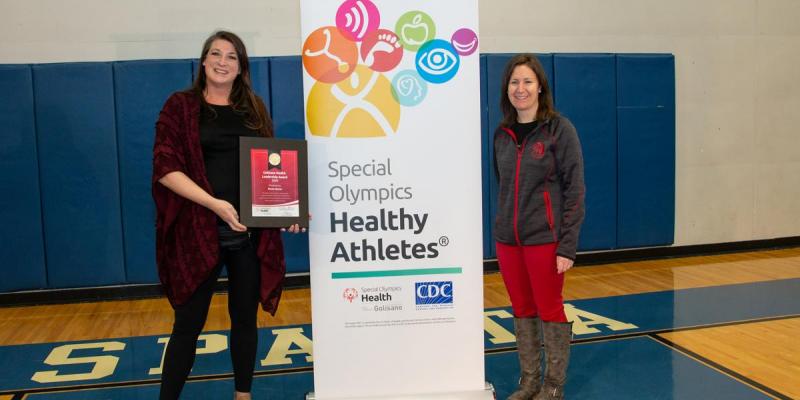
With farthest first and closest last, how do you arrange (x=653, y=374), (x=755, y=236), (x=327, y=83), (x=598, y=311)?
(x=755, y=236) → (x=598, y=311) → (x=653, y=374) → (x=327, y=83)

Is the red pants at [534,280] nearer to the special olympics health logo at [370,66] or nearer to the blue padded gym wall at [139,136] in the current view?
the special olympics health logo at [370,66]

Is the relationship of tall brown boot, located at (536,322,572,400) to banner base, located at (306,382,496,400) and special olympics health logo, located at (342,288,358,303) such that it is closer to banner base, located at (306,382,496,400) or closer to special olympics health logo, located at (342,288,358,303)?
banner base, located at (306,382,496,400)

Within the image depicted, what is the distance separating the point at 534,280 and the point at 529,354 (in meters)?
0.37

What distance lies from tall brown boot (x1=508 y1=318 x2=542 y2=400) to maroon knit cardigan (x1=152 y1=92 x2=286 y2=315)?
1357 millimetres

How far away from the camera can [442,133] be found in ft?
8.41

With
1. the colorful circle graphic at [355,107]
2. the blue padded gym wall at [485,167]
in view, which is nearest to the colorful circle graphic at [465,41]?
the colorful circle graphic at [355,107]

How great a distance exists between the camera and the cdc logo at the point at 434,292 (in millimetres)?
2602

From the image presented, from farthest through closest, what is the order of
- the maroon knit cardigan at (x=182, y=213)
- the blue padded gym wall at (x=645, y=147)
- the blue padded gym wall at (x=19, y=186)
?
the blue padded gym wall at (x=645, y=147), the blue padded gym wall at (x=19, y=186), the maroon knit cardigan at (x=182, y=213)

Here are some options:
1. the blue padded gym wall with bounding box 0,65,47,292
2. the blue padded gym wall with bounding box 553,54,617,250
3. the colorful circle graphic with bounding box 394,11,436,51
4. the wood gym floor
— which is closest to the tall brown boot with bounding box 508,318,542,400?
the wood gym floor

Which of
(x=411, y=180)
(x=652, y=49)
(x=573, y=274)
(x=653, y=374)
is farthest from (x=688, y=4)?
(x=411, y=180)

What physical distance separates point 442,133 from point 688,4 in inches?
185

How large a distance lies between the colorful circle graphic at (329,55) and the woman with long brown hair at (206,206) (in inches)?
10.3

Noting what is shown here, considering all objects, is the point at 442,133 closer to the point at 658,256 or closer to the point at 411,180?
the point at 411,180

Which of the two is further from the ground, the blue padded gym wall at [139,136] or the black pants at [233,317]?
the blue padded gym wall at [139,136]
